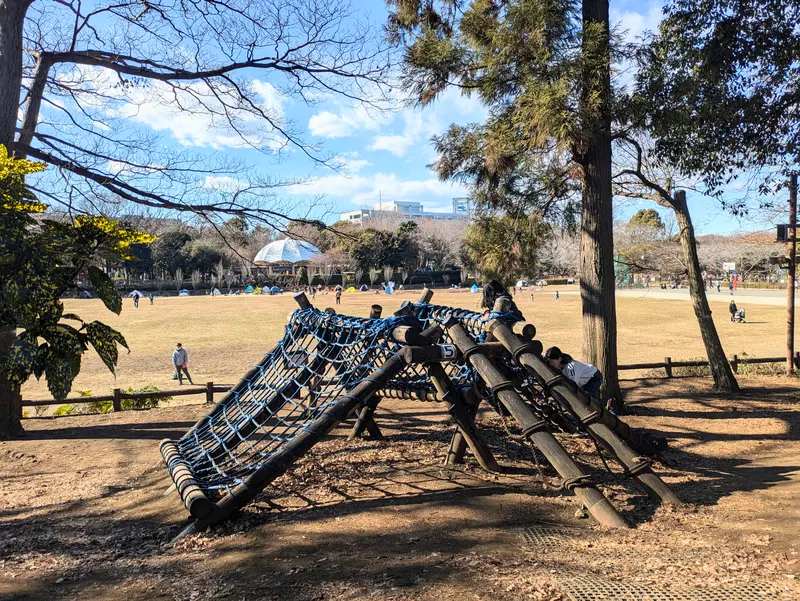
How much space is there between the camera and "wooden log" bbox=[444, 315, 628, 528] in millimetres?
4449

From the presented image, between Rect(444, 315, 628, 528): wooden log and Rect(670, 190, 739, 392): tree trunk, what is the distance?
7.51 m

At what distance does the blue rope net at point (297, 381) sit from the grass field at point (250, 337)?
8412 millimetres

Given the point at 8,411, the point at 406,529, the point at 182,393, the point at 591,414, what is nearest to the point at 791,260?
the point at 591,414

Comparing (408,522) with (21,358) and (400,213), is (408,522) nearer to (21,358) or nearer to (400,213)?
(21,358)

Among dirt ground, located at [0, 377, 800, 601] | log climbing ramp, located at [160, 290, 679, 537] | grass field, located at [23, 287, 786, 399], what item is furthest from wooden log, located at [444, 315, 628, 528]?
grass field, located at [23, 287, 786, 399]

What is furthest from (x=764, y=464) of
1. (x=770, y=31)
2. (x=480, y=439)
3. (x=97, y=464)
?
(x=97, y=464)

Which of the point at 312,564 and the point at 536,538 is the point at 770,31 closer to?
the point at 536,538

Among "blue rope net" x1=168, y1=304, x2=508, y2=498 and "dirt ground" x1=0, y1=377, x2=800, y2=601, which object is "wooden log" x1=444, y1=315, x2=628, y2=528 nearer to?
"dirt ground" x1=0, y1=377, x2=800, y2=601

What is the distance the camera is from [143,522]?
16.8ft

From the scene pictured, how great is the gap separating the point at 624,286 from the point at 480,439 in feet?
229

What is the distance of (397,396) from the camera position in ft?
21.2

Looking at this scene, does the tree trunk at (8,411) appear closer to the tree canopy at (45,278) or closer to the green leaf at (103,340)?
the tree canopy at (45,278)

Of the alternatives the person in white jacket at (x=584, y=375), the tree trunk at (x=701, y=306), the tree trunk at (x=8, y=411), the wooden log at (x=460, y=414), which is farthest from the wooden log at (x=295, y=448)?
the tree trunk at (x=701, y=306)

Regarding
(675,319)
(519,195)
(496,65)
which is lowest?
(675,319)
